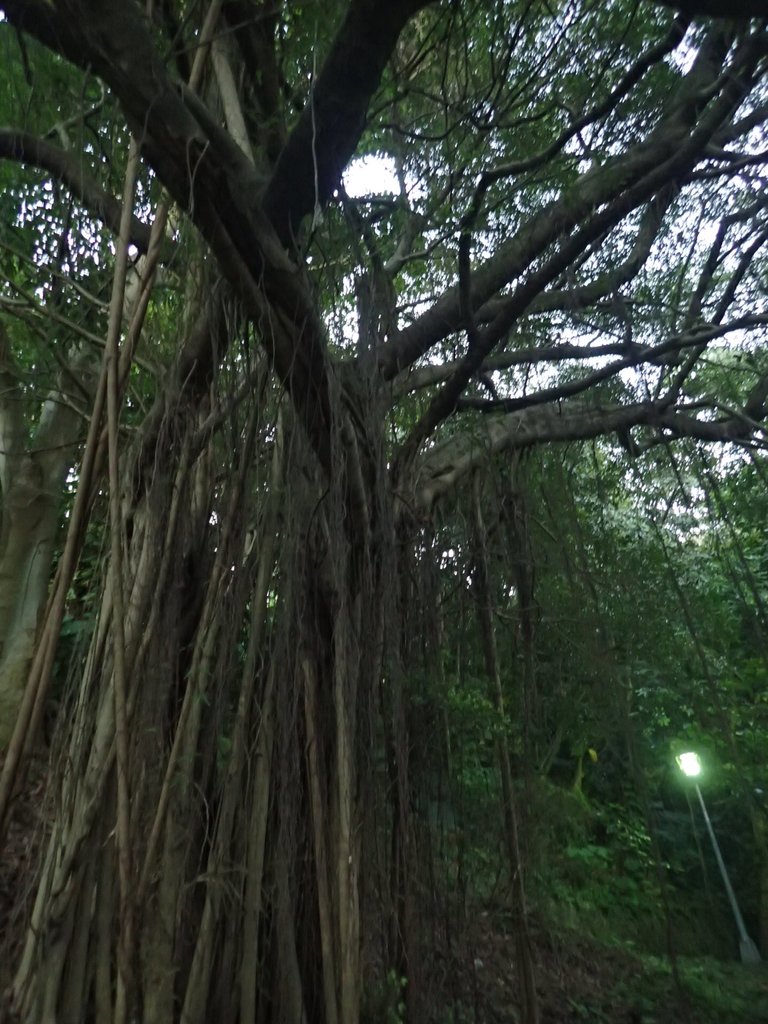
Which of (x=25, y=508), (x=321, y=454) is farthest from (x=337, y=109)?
(x=25, y=508)

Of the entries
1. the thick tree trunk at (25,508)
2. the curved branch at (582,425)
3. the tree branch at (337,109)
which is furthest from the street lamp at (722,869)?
the tree branch at (337,109)

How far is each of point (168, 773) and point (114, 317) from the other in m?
0.89

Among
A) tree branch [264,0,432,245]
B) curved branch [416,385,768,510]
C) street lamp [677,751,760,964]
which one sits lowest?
street lamp [677,751,760,964]

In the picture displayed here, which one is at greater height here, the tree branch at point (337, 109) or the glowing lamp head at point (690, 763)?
the tree branch at point (337, 109)

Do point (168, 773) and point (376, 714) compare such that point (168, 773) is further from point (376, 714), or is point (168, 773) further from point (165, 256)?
point (165, 256)

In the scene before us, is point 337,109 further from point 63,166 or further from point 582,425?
point 582,425

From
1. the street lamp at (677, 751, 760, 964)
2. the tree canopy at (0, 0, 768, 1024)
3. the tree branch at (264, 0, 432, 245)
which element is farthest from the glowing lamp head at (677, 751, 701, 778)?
the tree branch at (264, 0, 432, 245)

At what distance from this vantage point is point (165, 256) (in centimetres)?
202

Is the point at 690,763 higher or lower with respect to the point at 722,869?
higher

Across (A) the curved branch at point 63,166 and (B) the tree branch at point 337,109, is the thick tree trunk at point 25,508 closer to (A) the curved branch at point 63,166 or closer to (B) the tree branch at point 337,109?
(A) the curved branch at point 63,166

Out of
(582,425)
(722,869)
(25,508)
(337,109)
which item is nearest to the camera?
(337,109)

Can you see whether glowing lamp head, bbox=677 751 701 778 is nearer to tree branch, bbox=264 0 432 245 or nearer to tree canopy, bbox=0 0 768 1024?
tree canopy, bbox=0 0 768 1024

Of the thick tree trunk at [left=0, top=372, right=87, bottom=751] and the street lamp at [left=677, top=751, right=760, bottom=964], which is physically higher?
the thick tree trunk at [left=0, top=372, right=87, bottom=751]

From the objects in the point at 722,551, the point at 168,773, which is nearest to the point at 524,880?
the point at 168,773
